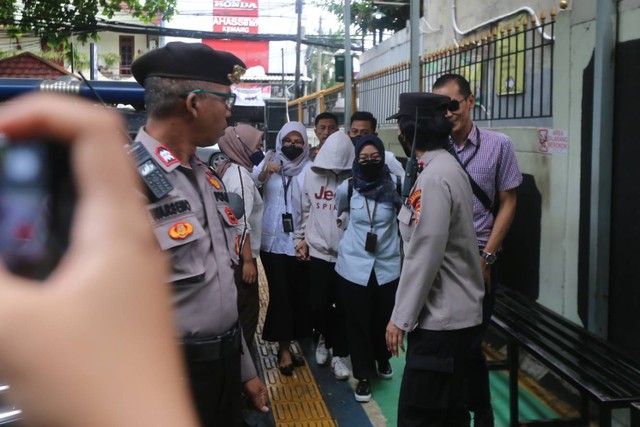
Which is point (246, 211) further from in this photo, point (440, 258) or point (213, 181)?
point (213, 181)

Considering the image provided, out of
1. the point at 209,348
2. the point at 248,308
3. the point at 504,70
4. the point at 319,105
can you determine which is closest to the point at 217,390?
the point at 209,348

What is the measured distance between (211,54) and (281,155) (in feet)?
9.40

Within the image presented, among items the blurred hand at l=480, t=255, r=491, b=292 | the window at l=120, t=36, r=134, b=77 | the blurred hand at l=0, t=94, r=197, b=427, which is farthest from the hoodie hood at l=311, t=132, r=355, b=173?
the window at l=120, t=36, r=134, b=77

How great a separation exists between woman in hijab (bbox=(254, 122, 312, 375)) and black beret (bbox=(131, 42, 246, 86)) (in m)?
2.73

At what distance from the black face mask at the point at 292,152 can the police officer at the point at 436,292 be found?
87.8 inches

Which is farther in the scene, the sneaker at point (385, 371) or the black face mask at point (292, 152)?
the black face mask at point (292, 152)

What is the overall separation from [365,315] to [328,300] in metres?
0.49

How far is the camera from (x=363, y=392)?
14.1 ft

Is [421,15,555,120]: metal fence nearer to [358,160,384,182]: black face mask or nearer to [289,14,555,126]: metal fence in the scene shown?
[289,14,555,126]: metal fence

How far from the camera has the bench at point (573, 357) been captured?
295cm

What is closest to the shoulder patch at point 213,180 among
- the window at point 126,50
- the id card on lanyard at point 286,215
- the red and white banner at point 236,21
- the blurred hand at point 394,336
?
the blurred hand at point 394,336

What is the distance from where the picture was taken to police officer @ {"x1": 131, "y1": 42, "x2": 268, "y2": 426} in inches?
78.0

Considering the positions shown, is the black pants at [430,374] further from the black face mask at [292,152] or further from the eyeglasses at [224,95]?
the black face mask at [292,152]

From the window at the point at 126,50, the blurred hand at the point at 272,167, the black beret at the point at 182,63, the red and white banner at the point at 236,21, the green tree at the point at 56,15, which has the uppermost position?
the red and white banner at the point at 236,21
